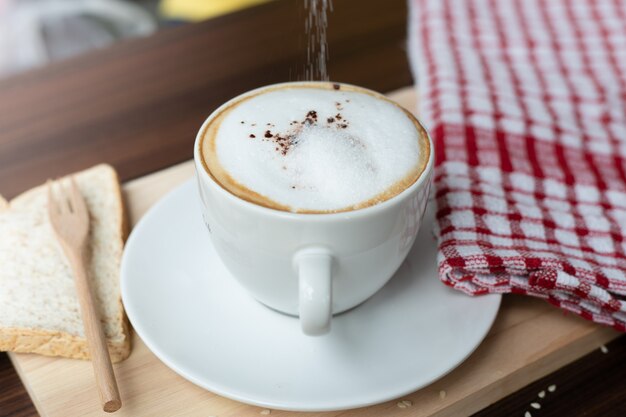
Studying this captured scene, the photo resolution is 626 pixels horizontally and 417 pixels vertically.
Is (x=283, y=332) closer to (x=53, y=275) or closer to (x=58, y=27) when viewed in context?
(x=53, y=275)

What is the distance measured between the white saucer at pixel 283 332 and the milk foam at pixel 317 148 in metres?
0.14

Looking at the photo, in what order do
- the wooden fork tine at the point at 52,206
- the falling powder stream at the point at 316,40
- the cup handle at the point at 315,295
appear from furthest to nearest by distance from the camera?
1. the falling powder stream at the point at 316,40
2. the wooden fork tine at the point at 52,206
3. the cup handle at the point at 315,295

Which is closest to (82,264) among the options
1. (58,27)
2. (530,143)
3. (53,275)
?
(53,275)

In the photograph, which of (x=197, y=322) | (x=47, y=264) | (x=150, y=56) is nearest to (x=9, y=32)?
(x=150, y=56)

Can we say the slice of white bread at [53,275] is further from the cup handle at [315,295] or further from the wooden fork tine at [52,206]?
the cup handle at [315,295]

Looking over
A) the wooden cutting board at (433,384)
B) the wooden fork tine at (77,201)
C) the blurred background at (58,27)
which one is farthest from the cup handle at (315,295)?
the blurred background at (58,27)

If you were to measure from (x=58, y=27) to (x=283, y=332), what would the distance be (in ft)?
5.80

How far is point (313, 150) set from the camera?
2.03 ft

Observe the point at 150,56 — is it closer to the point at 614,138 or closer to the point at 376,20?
the point at 376,20

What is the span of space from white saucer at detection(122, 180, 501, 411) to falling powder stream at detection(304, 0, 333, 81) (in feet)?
1.48

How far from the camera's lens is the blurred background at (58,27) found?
2043mm

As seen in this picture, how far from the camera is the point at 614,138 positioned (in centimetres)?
97

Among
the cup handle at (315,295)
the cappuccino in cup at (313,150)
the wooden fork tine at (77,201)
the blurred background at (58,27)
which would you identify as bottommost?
the blurred background at (58,27)

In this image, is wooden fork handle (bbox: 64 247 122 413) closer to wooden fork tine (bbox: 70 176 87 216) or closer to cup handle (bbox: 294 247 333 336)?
wooden fork tine (bbox: 70 176 87 216)
